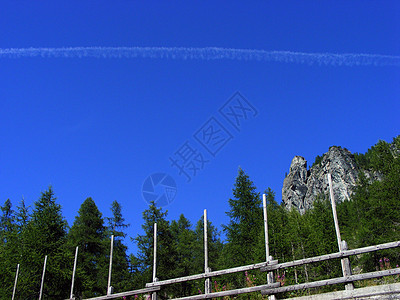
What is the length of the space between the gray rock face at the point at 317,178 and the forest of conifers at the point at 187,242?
332 feet

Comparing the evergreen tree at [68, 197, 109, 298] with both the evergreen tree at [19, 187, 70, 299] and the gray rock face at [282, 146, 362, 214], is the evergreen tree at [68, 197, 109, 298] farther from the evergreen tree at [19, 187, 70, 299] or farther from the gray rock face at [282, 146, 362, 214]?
the gray rock face at [282, 146, 362, 214]

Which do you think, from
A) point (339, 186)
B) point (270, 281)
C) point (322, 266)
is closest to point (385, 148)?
point (322, 266)

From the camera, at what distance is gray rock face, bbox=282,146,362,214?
13862cm

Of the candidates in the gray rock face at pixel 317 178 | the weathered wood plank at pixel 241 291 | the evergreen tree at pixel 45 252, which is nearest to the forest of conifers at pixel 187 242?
the evergreen tree at pixel 45 252

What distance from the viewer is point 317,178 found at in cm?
14888

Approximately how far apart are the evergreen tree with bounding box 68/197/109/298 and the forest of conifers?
4.4 inches

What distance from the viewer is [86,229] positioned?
40594 mm

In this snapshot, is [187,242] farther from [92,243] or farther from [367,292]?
[367,292]

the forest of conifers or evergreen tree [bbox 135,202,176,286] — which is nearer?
the forest of conifers

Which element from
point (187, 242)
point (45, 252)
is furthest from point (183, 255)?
point (45, 252)

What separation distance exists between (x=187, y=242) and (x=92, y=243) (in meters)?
11.1

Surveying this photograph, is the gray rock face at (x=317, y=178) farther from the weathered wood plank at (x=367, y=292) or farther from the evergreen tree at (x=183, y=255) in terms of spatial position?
the weathered wood plank at (x=367, y=292)

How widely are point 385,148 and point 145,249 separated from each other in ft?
76.8

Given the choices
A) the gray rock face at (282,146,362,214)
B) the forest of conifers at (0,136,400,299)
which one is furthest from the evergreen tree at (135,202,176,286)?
the gray rock face at (282,146,362,214)
